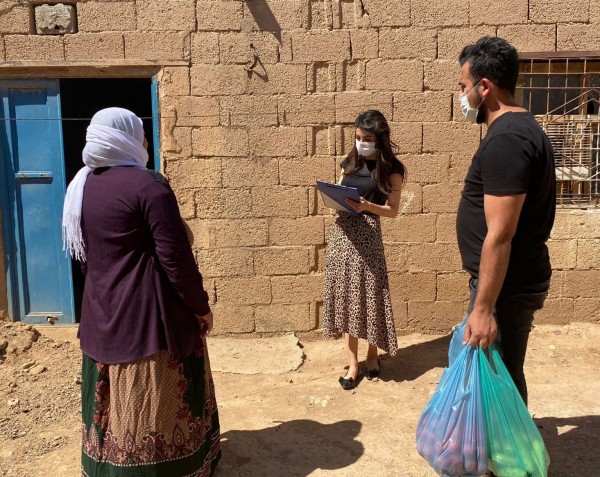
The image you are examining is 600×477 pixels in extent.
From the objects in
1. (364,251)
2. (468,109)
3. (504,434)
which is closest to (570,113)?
(364,251)

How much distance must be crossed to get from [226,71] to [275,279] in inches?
64.7

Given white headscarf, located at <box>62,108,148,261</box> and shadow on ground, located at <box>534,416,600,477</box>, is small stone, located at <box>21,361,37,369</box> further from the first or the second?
shadow on ground, located at <box>534,416,600,477</box>

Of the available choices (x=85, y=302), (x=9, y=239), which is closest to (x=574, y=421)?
(x=85, y=302)

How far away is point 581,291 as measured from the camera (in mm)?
4820

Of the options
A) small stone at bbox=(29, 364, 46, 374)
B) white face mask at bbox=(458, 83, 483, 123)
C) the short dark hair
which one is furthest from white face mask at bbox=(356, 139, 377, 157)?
small stone at bbox=(29, 364, 46, 374)

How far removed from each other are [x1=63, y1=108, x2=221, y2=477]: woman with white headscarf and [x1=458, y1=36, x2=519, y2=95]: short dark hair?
1317mm

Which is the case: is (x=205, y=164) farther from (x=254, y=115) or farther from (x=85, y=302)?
(x=85, y=302)

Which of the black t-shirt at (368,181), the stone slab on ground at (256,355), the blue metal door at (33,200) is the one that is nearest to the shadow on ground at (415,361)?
the stone slab on ground at (256,355)

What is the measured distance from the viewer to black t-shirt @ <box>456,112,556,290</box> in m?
2.24

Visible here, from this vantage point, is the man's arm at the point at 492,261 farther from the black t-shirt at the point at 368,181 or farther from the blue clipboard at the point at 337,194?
the black t-shirt at the point at 368,181

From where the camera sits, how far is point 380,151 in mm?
3754

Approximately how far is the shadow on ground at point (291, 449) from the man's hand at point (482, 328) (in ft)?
3.66

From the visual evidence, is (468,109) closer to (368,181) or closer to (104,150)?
(368,181)

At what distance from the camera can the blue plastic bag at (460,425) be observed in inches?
94.3
